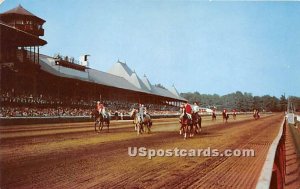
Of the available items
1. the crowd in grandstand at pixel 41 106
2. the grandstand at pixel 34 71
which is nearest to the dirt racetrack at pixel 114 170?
the crowd in grandstand at pixel 41 106

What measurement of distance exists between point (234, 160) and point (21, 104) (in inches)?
908

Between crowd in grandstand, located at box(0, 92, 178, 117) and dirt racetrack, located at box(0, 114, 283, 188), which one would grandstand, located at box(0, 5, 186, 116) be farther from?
dirt racetrack, located at box(0, 114, 283, 188)

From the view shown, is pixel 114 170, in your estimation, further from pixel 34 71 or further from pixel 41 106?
pixel 34 71

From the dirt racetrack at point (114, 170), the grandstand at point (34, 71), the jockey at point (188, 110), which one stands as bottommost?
the dirt racetrack at point (114, 170)

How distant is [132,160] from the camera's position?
10734 mm

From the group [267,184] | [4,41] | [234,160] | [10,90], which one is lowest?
[234,160]

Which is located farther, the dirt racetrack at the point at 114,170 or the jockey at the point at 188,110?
the jockey at the point at 188,110

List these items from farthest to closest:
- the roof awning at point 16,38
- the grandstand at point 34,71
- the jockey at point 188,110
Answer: the grandstand at point 34,71 < the roof awning at point 16,38 < the jockey at point 188,110

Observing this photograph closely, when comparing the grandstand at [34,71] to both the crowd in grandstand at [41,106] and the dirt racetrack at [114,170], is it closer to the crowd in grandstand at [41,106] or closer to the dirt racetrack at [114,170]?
the crowd in grandstand at [41,106]

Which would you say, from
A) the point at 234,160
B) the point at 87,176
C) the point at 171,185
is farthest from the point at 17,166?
the point at 234,160

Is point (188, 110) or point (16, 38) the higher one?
point (16, 38)

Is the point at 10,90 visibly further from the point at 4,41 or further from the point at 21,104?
the point at 4,41

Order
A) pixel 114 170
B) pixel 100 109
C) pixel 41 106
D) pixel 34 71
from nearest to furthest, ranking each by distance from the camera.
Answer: pixel 114 170
pixel 100 109
pixel 41 106
pixel 34 71

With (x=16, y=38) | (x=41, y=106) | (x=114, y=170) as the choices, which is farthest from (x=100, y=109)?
(x=16, y=38)
